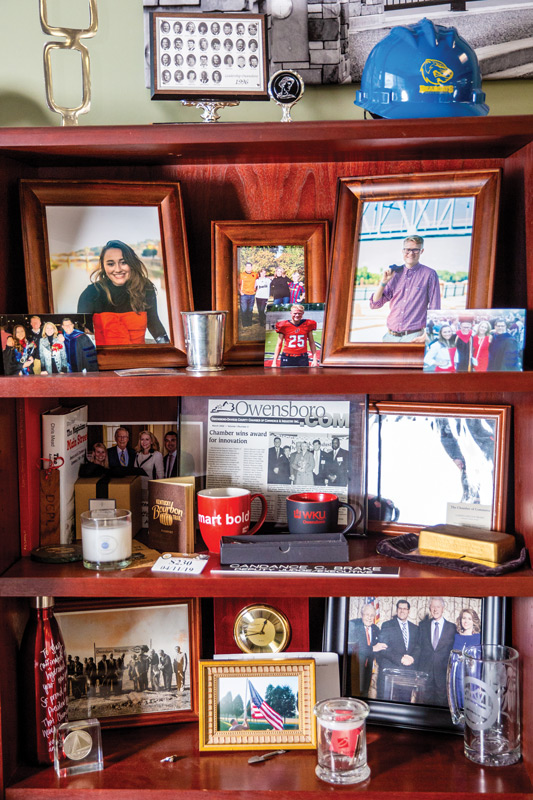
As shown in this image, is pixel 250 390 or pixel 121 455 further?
pixel 121 455

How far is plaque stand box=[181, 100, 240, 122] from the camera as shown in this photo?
52.4 inches

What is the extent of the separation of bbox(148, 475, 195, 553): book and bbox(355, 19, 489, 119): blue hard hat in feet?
2.53

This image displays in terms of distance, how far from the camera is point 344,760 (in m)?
1.28

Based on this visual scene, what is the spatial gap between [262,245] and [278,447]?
40 centimetres

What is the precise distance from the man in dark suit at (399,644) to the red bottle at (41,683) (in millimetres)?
616

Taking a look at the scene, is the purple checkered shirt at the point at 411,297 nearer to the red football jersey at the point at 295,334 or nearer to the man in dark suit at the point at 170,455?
the red football jersey at the point at 295,334

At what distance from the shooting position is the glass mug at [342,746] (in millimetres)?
1273

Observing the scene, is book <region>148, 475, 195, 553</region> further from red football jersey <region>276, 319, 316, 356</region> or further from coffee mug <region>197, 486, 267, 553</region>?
red football jersey <region>276, 319, 316, 356</region>

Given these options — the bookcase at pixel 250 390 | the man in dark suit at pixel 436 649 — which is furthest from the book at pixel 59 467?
the man in dark suit at pixel 436 649

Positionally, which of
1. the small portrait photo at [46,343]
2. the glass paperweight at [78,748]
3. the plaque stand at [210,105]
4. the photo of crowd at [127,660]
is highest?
the plaque stand at [210,105]

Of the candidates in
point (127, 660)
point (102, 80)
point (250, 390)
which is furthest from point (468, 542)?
point (102, 80)

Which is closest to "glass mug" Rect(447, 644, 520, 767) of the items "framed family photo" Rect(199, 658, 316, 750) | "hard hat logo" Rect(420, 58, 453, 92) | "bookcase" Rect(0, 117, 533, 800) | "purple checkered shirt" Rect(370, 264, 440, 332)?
"bookcase" Rect(0, 117, 533, 800)

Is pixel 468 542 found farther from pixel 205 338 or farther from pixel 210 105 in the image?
pixel 210 105

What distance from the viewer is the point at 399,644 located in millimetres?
1458
